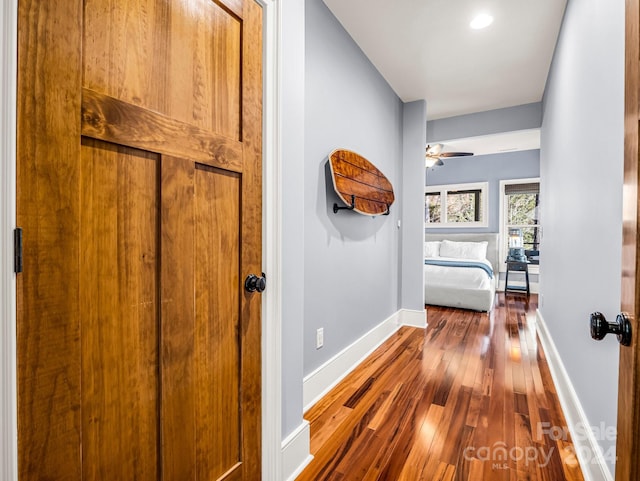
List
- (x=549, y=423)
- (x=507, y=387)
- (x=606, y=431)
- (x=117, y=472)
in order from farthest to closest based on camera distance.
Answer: (x=507, y=387) → (x=549, y=423) → (x=606, y=431) → (x=117, y=472)

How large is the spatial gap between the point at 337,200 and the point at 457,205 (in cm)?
504

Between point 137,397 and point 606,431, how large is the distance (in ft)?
5.56

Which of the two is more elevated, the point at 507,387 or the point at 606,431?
the point at 606,431

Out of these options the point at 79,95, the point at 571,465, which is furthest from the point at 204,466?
the point at 571,465

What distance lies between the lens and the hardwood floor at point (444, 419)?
4.88ft

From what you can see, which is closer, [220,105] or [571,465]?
[220,105]

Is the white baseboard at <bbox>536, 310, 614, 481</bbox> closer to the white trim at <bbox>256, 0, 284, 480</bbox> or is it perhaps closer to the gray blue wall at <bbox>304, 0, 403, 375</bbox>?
the white trim at <bbox>256, 0, 284, 480</bbox>

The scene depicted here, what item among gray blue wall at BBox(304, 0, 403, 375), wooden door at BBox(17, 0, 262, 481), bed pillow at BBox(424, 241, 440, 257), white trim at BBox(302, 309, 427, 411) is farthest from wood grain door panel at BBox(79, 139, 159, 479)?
bed pillow at BBox(424, 241, 440, 257)

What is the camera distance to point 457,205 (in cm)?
661

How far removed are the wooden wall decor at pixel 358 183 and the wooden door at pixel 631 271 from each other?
163cm

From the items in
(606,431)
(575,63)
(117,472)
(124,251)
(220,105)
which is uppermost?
(575,63)

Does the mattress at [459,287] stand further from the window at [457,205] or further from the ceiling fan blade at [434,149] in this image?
the window at [457,205]

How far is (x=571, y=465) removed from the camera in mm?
1518

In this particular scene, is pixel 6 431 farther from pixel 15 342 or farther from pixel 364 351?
pixel 364 351
